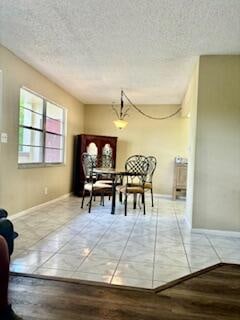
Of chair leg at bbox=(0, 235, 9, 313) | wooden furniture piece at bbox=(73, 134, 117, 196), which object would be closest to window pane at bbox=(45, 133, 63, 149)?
wooden furniture piece at bbox=(73, 134, 117, 196)

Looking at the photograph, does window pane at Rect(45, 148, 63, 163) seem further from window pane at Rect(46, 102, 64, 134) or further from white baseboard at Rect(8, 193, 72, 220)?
white baseboard at Rect(8, 193, 72, 220)

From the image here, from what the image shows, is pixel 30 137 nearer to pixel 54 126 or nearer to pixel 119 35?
pixel 54 126

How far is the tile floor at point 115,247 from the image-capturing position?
8.01 feet

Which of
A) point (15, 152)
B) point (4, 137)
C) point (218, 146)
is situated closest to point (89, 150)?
point (15, 152)

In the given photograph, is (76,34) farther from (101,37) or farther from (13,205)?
(13,205)

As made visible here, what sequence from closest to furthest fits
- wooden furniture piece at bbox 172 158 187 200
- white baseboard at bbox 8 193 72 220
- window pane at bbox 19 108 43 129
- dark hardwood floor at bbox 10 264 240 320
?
dark hardwood floor at bbox 10 264 240 320
white baseboard at bbox 8 193 72 220
window pane at bbox 19 108 43 129
wooden furniture piece at bbox 172 158 187 200

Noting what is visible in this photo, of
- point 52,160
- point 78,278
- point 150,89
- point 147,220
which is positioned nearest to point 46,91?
point 52,160

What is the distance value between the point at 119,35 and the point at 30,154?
8.60 ft

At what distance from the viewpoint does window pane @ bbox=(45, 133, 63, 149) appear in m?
5.57

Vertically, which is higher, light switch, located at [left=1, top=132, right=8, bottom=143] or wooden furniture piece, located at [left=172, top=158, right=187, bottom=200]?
light switch, located at [left=1, top=132, right=8, bottom=143]

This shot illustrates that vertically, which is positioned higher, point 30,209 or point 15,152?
point 15,152

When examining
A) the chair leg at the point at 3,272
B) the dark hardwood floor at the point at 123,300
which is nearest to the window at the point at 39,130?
the dark hardwood floor at the point at 123,300

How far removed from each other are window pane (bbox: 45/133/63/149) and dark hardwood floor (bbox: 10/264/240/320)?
359 centimetres

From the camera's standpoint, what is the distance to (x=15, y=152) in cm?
416
